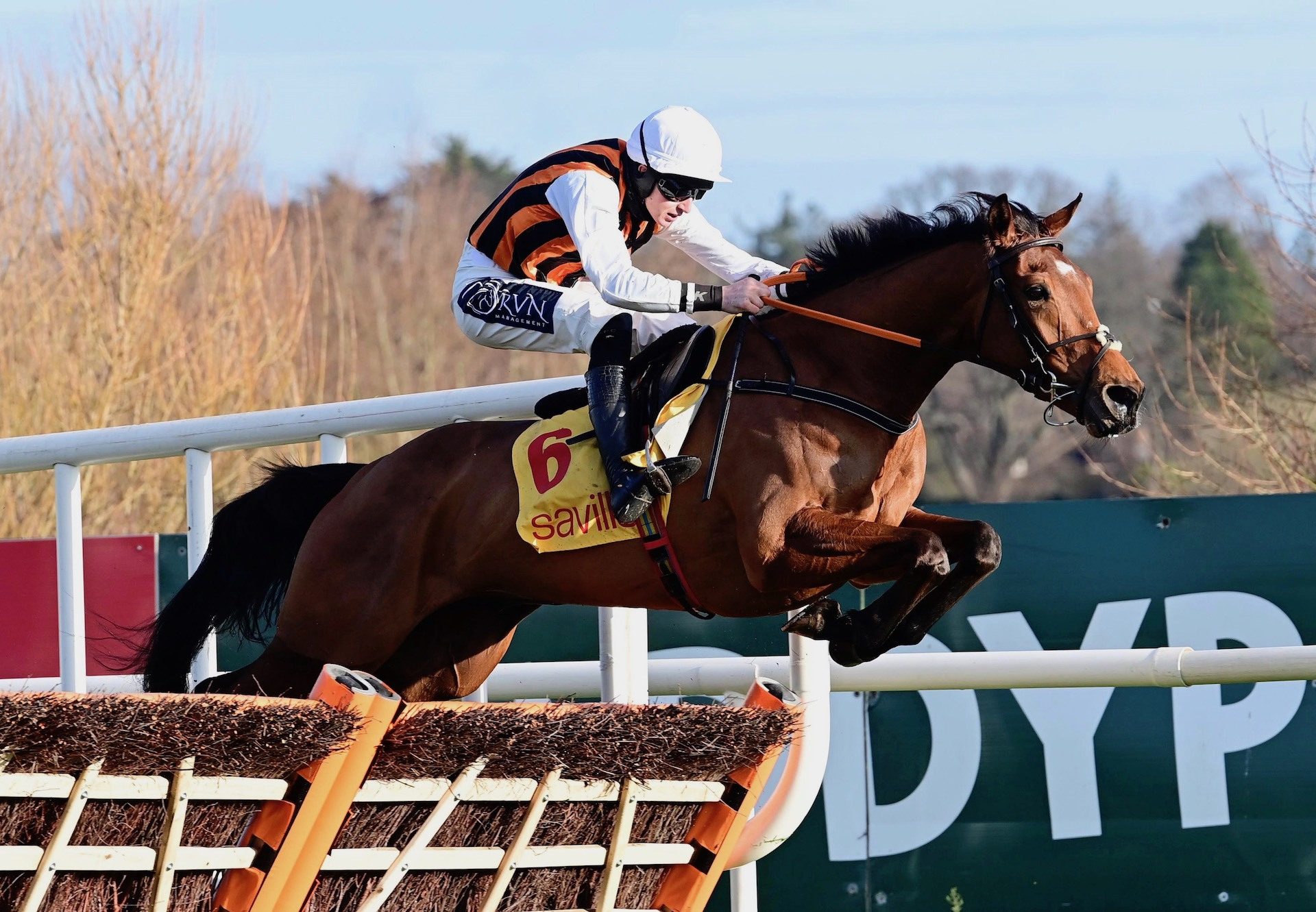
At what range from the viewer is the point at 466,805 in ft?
9.44

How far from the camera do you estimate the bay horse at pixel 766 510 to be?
4023mm

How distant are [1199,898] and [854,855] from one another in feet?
3.32

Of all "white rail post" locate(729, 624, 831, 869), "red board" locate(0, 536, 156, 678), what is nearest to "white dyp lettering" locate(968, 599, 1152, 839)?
"white rail post" locate(729, 624, 831, 869)

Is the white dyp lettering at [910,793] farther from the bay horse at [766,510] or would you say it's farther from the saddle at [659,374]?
the saddle at [659,374]

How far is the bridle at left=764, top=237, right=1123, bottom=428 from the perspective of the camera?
398 centimetres

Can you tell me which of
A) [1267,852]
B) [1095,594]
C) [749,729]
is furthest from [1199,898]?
[749,729]

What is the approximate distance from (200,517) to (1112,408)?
94.3 inches

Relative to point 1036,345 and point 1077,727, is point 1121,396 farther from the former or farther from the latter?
point 1077,727

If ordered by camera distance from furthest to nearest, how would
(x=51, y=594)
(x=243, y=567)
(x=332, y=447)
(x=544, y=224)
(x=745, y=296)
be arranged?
1. (x=51, y=594)
2. (x=243, y=567)
3. (x=544, y=224)
4. (x=332, y=447)
5. (x=745, y=296)

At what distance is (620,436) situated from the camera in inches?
165

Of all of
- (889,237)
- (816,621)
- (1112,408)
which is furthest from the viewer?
(889,237)

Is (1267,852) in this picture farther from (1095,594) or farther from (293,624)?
(293,624)

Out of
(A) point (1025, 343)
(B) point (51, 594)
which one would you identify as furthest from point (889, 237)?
(B) point (51, 594)

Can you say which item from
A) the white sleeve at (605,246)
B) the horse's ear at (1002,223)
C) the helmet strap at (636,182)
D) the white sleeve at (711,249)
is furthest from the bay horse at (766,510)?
the white sleeve at (711,249)
